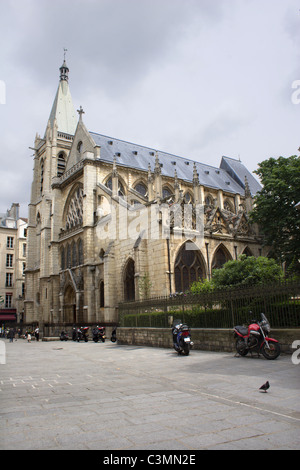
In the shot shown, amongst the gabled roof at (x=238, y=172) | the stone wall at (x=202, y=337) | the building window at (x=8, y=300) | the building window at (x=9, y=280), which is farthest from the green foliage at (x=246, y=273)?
the building window at (x=9, y=280)

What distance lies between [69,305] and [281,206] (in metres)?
19.8

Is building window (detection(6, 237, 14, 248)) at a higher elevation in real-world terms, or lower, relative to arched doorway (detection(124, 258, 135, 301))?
higher

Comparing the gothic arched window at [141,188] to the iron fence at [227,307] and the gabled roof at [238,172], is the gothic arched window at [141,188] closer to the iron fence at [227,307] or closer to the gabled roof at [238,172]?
the gabled roof at [238,172]

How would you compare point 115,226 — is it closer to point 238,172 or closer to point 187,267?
point 187,267

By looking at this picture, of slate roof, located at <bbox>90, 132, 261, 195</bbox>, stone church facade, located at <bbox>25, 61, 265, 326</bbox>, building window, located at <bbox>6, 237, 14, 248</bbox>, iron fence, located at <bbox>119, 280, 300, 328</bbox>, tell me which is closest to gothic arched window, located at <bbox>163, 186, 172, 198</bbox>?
stone church facade, located at <bbox>25, 61, 265, 326</bbox>

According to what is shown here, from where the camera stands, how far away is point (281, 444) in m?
3.31

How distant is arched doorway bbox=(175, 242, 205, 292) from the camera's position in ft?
69.5

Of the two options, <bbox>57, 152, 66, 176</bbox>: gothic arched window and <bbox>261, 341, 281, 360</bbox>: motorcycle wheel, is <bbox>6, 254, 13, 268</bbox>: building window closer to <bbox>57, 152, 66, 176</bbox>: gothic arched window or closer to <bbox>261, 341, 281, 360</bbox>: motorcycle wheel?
<bbox>57, 152, 66, 176</bbox>: gothic arched window

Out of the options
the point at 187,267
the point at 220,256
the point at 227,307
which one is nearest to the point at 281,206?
the point at 220,256

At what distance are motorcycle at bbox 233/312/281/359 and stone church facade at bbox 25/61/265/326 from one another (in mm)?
10330

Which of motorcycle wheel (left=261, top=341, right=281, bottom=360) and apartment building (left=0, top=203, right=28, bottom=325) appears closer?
motorcycle wheel (left=261, top=341, right=281, bottom=360)

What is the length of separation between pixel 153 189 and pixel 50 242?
47.0 ft

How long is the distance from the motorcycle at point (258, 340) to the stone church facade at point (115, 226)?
33.9ft
